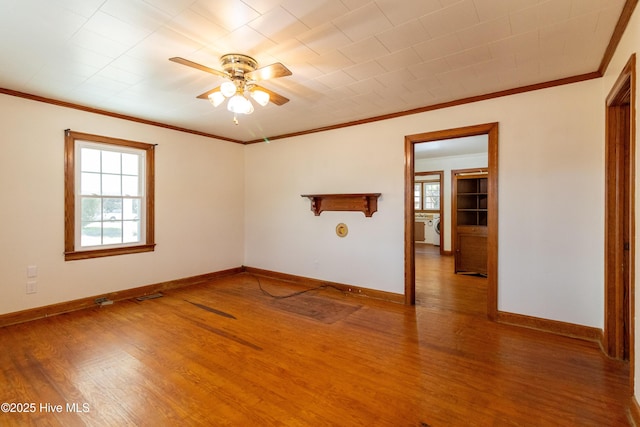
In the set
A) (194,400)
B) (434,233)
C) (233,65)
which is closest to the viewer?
(194,400)

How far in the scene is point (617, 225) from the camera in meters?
2.57

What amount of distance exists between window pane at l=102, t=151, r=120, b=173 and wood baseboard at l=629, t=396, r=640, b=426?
218 inches

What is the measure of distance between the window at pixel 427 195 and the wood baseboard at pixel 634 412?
7.57m

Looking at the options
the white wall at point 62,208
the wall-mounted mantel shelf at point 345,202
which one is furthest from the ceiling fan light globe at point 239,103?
the white wall at point 62,208

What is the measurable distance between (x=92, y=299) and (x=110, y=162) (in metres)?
1.82

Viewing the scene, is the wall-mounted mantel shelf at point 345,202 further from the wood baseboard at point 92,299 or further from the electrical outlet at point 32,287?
the electrical outlet at point 32,287

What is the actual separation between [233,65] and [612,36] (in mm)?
2868

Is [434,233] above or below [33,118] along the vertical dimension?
below

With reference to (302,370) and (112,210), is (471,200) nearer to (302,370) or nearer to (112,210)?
(302,370)

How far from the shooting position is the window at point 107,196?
12.5ft

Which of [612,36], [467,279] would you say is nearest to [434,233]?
[467,279]

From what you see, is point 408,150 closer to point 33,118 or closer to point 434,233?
point 33,118

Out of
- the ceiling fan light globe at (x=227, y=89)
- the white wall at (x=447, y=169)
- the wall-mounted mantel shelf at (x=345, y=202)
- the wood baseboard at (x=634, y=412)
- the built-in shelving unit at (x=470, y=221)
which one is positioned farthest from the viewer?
the white wall at (x=447, y=169)

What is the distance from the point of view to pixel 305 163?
510cm
